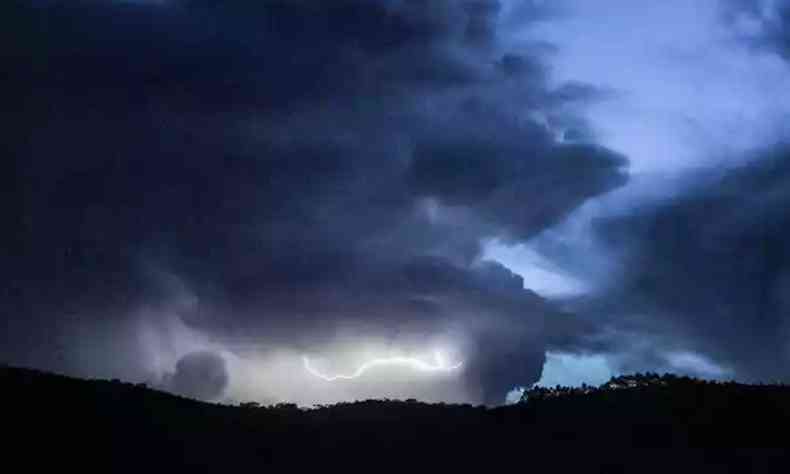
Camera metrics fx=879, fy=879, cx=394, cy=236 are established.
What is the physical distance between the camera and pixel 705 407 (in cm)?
2981

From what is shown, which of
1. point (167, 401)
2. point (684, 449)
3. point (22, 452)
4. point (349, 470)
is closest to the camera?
point (22, 452)

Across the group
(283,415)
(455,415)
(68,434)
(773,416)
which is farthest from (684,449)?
(68,434)

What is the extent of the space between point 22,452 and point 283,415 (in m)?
8.36

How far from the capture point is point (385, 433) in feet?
89.2

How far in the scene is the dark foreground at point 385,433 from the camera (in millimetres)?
24453

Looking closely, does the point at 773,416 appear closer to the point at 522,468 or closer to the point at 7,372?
the point at 522,468

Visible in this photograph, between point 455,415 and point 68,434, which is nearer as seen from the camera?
point 68,434

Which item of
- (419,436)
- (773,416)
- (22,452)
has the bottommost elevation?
(22,452)

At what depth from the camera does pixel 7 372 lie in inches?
1085

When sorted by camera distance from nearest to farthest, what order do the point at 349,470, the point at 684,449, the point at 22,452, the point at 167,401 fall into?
the point at 22,452
the point at 349,470
the point at 684,449
the point at 167,401

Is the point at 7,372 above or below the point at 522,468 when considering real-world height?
above

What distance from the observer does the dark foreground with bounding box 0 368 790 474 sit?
24.5 meters

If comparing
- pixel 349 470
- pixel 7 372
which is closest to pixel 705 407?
pixel 349 470

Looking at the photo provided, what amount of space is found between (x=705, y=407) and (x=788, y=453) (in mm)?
3781
